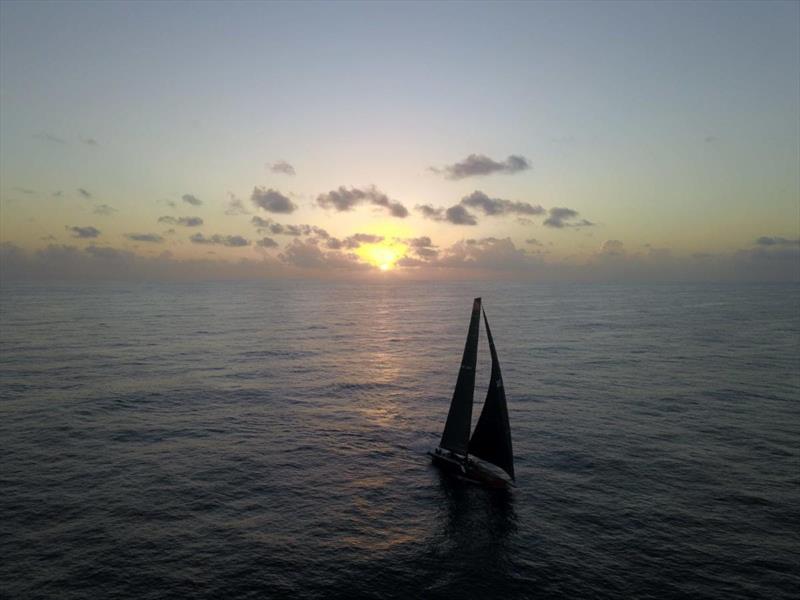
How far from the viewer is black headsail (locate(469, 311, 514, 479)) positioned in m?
43.5

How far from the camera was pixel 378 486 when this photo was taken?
4406 centimetres

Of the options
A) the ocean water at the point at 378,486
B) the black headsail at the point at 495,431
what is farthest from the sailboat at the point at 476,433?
the ocean water at the point at 378,486

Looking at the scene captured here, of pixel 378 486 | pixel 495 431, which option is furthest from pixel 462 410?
pixel 378 486

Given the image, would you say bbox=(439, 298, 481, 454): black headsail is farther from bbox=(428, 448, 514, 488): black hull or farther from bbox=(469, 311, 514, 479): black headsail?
bbox=(469, 311, 514, 479): black headsail

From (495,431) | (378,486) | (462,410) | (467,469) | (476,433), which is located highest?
(462,410)

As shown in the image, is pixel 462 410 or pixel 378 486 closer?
pixel 378 486

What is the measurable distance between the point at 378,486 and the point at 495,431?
11528 mm

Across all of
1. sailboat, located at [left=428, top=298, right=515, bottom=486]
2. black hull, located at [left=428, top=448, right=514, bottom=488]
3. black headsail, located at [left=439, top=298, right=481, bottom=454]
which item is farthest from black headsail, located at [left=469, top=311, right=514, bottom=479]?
black headsail, located at [left=439, top=298, right=481, bottom=454]

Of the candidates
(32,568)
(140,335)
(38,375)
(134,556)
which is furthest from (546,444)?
(140,335)

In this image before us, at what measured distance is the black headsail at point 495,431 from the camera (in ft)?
143

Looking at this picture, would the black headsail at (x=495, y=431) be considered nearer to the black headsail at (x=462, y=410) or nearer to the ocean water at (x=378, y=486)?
the black headsail at (x=462, y=410)

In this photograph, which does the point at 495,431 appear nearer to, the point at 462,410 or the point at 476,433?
the point at 476,433

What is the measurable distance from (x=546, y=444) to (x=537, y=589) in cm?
2556

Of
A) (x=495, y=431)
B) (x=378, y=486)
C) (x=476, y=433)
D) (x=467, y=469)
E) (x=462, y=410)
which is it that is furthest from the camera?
(x=462, y=410)
